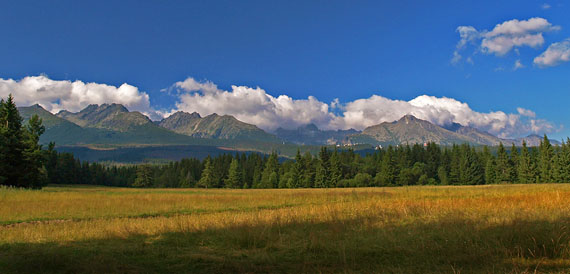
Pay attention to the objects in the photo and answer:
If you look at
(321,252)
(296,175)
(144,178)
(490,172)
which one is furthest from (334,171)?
(321,252)

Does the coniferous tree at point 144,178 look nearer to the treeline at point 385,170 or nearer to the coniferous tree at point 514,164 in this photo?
the treeline at point 385,170

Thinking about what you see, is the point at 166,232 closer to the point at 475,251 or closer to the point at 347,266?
the point at 347,266

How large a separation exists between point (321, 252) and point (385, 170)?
3734 inches

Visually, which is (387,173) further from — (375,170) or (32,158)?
(32,158)

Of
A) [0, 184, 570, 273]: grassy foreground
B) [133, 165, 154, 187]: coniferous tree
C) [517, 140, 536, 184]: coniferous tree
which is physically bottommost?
[133, 165, 154, 187]: coniferous tree

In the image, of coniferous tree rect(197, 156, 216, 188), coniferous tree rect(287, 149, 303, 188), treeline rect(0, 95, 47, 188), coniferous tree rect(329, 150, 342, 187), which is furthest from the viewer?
coniferous tree rect(197, 156, 216, 188)

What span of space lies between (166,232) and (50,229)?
476 cm

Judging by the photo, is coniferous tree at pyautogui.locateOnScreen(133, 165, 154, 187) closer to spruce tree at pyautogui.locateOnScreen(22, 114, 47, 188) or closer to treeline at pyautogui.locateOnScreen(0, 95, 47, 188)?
spruce tree at pyautogui.locateOnScreen(22, 114, 47, 188)

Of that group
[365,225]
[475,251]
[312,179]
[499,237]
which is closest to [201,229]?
[365,225]

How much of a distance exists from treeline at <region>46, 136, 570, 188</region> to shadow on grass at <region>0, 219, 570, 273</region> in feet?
283

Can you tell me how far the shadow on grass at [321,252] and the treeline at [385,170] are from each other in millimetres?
86229

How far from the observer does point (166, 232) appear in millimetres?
10688

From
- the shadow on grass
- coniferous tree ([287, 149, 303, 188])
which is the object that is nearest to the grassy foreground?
the shadow on grass

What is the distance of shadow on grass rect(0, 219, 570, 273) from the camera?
6.93 m
